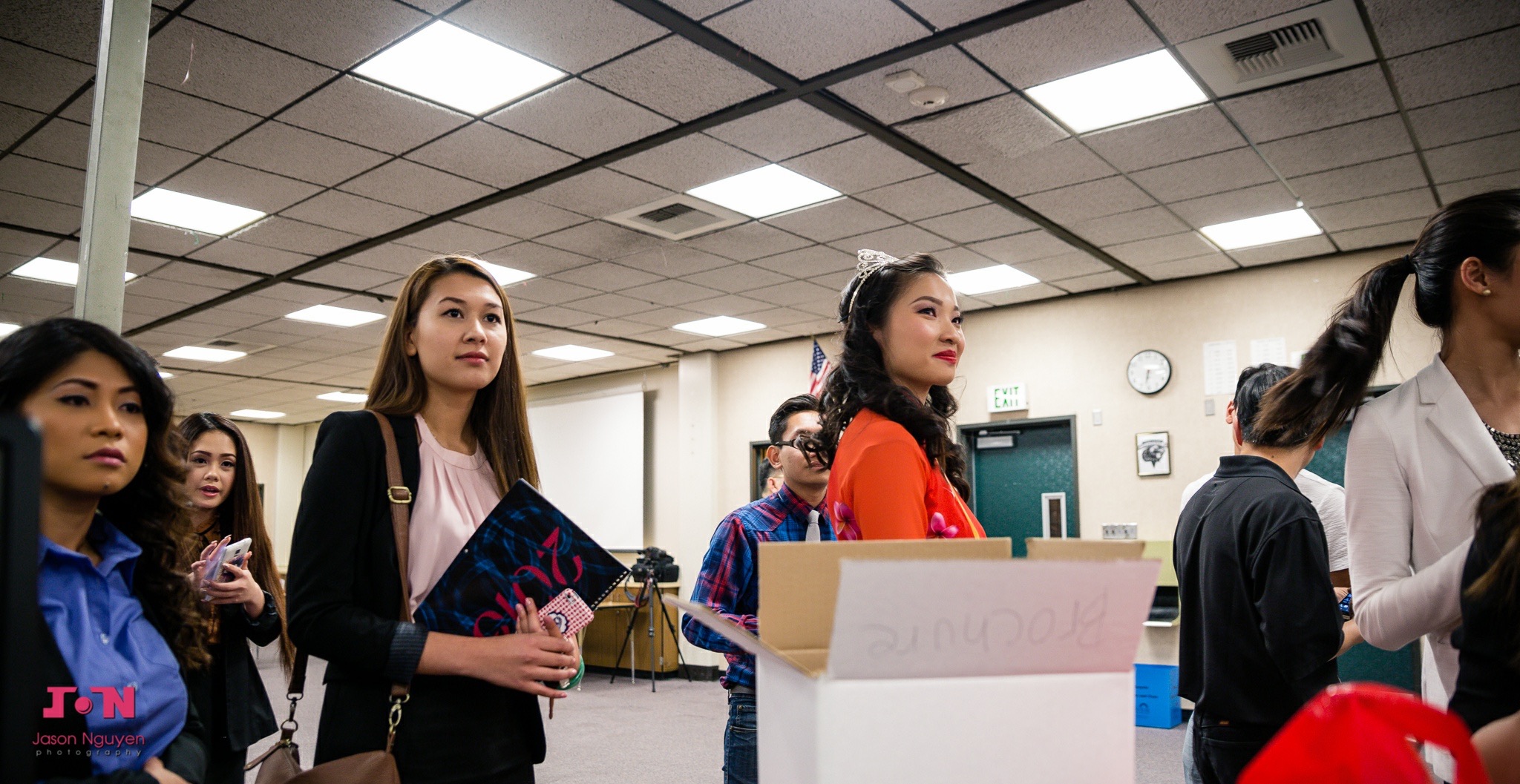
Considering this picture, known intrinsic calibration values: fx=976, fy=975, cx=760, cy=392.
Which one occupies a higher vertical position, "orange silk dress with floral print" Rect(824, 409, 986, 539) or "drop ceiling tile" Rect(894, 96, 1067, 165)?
"drop ceiling tile" Rect(894, 96, 1067, 165)

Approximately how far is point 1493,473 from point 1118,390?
5.75 meters

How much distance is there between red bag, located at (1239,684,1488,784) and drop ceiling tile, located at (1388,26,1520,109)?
384 cm

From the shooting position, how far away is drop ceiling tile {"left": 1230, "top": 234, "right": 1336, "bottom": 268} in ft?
19.0

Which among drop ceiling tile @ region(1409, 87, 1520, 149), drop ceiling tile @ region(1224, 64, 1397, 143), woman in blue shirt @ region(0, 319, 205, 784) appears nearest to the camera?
woman in blue shirt @ region(0, 319, 205, 784)

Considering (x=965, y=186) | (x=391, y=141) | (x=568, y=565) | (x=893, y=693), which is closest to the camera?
(x=893, y=693)

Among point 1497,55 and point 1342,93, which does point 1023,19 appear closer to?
point 1342,93

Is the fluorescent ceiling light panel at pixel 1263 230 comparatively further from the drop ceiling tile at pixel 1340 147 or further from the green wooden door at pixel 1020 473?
the green wooden door at pixel 1020 473

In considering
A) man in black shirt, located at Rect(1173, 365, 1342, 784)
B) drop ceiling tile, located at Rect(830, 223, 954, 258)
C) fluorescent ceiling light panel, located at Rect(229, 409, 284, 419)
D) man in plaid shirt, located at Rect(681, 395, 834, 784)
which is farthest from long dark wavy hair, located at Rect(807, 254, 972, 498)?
fluorescent ceiling light panel, located at Rect(229, 409, 284, 419)

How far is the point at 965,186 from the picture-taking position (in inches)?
191

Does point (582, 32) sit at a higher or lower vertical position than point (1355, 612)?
higher

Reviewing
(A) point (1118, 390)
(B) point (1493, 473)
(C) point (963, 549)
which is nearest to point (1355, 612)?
(B) point (1493, 473)

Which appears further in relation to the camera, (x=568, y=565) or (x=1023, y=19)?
(x=1023, y=19)

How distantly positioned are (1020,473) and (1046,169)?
3283mm

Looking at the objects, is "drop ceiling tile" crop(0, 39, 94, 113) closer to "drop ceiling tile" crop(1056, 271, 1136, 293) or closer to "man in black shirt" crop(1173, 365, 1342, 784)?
"man in black shirt" crop(1173, 365, 1342, 784)
